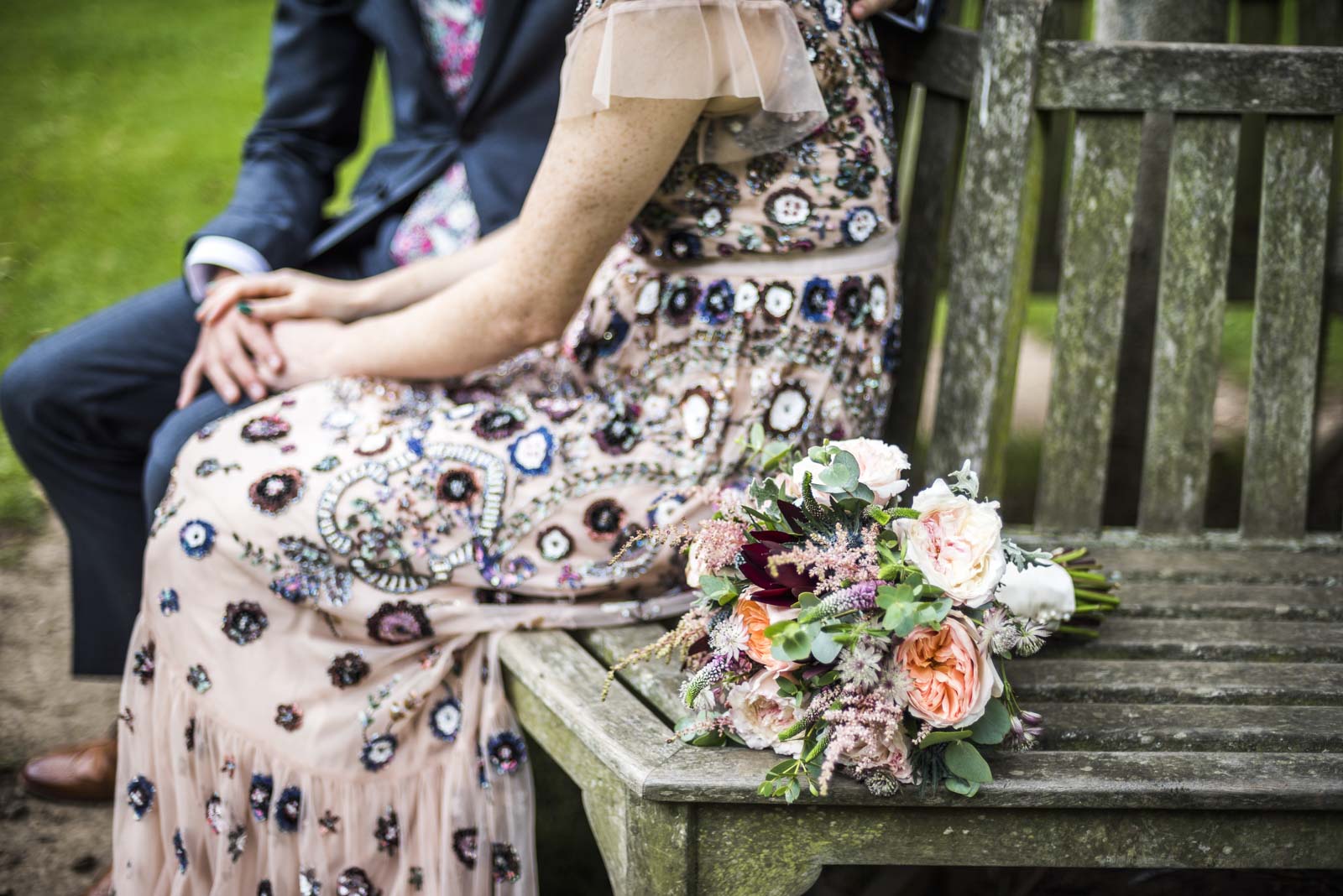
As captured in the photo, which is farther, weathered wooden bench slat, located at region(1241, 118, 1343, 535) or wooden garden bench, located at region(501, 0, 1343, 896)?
weathered wooden bench slat, located at region(1241, 118, 1343, 535)

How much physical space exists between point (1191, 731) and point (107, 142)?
692 centimetres

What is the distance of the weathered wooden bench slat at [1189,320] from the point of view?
191cm

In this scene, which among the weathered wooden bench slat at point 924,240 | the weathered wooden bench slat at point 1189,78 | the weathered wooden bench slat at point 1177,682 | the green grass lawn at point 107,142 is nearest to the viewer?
the weathered wooden bench slat at point 1177,682

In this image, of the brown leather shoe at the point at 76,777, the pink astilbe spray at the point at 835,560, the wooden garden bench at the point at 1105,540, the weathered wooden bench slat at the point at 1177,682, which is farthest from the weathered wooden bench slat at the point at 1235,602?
the brown leather shoe at the point at 76,777

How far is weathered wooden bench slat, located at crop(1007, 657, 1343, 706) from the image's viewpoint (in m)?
1.52

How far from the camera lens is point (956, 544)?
124 centimetres

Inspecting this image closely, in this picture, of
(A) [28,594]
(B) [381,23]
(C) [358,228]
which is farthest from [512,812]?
(A) [28,594]

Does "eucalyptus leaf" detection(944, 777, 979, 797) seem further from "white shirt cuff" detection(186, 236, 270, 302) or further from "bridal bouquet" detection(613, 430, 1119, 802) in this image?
"white shirt cuff" detection(186, 236, 270, 302)

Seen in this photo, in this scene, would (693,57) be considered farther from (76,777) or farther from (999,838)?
(76,777)

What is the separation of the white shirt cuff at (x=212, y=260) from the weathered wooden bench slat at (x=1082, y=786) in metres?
1.34

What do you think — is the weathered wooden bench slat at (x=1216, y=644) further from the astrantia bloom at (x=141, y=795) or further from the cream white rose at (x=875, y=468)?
the astrantia bloom at (x=141, y=795)

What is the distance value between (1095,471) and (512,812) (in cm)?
115

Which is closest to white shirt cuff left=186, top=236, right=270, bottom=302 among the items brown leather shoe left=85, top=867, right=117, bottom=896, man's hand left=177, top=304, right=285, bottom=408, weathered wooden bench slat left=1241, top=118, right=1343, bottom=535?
man's hand left=177, top=304, right=285, bottom=408

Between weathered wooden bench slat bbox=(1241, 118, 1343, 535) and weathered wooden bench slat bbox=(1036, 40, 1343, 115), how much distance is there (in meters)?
0.05
